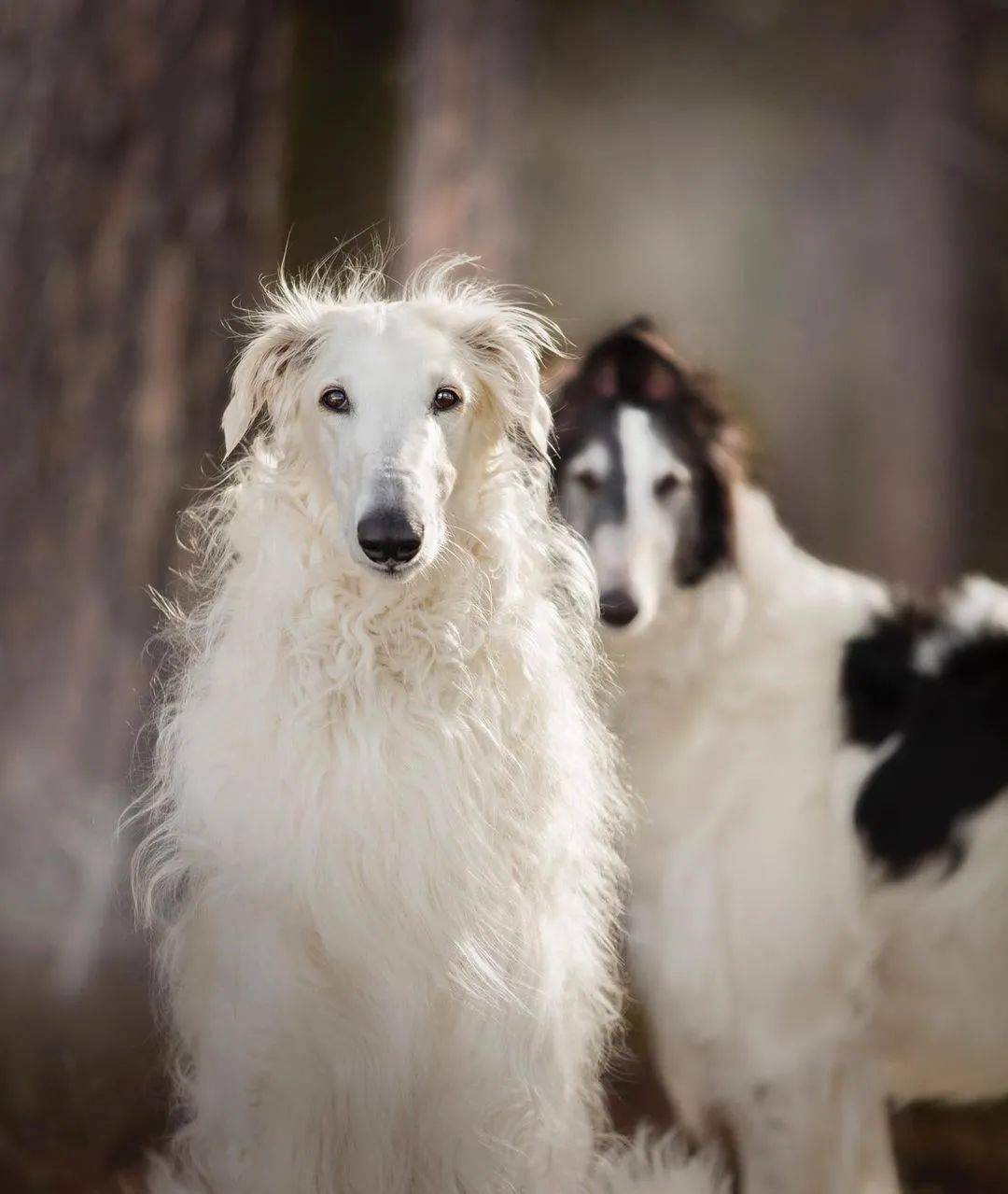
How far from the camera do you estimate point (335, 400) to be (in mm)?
933

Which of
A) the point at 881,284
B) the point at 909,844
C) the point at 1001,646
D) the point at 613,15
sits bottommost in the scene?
the point at 909,844

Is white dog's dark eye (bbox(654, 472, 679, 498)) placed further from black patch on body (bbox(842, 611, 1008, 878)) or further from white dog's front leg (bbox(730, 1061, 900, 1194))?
white dog's front leg (bbox(730, 1061, 900, 1194))

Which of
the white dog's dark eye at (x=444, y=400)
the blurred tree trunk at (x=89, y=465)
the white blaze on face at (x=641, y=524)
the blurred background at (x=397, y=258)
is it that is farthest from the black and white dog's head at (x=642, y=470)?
the blurred tree trunk at (x=89, y=465)

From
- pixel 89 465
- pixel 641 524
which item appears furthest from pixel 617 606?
pixel 89 465

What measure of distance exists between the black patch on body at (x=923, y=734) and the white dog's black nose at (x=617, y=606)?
28 centimetres

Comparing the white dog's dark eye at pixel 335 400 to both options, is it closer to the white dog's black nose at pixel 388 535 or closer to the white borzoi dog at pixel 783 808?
the white dog's black nose at pixel 388 535

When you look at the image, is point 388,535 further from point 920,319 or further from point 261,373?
point 920,319

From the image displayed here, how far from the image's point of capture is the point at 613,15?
1.43 meters

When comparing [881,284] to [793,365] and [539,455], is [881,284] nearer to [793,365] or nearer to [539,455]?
[793,365]

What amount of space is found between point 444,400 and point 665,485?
0.34 meters

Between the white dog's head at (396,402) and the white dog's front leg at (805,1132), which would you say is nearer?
the white dog's head at (396,402)

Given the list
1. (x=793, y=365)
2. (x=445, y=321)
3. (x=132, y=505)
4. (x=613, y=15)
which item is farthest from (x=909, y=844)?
(x=613, y=15)

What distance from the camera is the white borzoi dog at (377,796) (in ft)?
2.97

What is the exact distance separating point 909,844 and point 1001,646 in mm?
234
